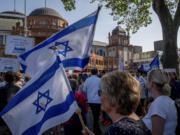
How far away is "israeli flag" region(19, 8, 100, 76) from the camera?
378 cm

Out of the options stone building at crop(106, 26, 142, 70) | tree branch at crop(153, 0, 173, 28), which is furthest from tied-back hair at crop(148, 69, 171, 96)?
stone building at crop(106, 26, 142, 70)

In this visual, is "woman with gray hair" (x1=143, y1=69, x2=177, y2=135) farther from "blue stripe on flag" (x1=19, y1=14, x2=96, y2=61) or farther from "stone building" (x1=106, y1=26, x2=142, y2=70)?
"stone building" (x1=106, y1=26, x2=142, y2=70)

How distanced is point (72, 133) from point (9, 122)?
168 cm

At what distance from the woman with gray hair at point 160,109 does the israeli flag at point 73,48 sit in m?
1.80

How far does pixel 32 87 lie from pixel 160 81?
5.79 ft

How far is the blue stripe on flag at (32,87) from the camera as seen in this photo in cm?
249

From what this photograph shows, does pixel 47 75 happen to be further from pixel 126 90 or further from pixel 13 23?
pixel 13 23

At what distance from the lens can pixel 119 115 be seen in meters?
1.54

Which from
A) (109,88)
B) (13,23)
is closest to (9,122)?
(109,88)

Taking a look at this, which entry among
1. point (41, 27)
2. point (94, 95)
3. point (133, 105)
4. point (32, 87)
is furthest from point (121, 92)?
point (41, 27)

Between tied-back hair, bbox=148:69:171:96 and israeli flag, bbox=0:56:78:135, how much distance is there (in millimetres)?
1113

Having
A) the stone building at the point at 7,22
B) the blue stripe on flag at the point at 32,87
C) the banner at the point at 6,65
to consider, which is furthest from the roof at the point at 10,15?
the blue stripe on flag at the point at 32,87

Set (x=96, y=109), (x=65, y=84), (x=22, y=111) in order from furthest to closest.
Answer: (x=96, y=109), (x=65, y=84), (x=22, y=111)

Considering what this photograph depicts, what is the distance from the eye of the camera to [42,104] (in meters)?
2.56
